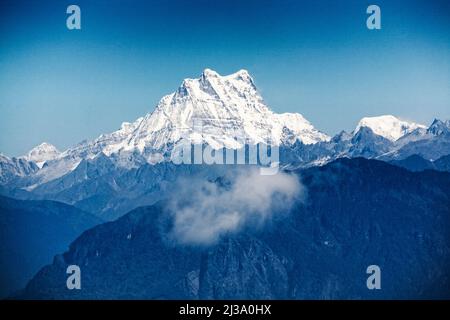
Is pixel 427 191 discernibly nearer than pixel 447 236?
No

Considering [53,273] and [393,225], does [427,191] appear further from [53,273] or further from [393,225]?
[53,273]

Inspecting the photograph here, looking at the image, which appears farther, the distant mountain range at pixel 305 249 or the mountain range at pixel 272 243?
the mountain range at pixel 272 243

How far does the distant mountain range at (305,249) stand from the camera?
485 feet

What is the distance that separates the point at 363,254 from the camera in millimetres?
161375

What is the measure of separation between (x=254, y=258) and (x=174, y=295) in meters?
28.3

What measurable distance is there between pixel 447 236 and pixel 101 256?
188 ft

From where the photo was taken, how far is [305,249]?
177m

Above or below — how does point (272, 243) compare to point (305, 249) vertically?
above

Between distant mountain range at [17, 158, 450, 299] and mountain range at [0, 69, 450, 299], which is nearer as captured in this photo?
distant mountain range at [17, 158, 450, 299]

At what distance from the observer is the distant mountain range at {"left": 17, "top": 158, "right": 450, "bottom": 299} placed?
148 metres
